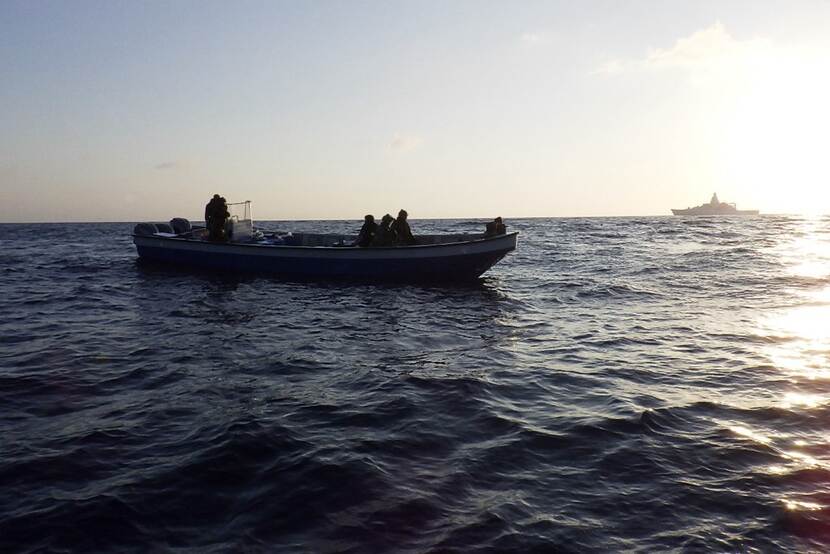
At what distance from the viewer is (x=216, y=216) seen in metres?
24.4

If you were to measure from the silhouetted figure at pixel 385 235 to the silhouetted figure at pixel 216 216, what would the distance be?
24.9 feet

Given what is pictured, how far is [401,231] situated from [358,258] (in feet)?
7.11

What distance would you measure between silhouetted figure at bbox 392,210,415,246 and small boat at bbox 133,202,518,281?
94 centimetres

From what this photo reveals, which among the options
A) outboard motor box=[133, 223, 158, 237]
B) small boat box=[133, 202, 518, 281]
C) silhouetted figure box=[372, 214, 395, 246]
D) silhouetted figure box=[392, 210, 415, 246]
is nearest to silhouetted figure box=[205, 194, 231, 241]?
small boat box=[133, 202, 518, 281]

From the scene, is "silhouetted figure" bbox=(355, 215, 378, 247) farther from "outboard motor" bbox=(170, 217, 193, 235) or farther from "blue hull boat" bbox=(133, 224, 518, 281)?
"outboard motor" bbox=(170, 217, 193, 235)

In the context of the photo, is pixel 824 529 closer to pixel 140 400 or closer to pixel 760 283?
pixel 140 400

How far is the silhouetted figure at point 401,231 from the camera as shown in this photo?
22.2 metres

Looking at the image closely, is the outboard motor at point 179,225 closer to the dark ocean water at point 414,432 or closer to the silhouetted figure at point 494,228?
the dark ocean water at point 414,432

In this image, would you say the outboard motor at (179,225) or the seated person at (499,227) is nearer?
the seated person at (499,227)

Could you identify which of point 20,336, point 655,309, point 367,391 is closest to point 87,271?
point 20,336

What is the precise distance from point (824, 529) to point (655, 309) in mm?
12723

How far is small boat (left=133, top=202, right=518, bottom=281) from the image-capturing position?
843 inches

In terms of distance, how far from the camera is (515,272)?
92.2 ft

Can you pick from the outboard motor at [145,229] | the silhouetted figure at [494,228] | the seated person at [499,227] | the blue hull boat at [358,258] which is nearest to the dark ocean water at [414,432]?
the blue hull boat at [358,258]
